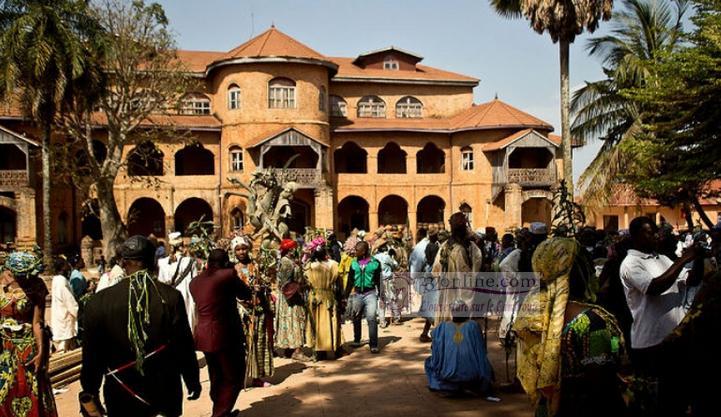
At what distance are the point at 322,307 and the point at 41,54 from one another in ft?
45.4

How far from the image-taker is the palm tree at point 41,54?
56.9 ft

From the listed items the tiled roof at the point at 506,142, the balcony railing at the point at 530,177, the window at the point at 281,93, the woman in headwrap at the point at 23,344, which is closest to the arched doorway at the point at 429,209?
the tiled roof at the point at 506,142

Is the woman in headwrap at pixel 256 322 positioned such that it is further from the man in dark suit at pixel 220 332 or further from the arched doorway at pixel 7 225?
the arched doorway at pixel 7 225

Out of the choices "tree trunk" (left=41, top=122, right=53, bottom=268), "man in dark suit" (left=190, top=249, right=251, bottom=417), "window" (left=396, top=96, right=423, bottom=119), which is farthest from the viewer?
"window" (left=396, top=96, right=423, bottom=119)

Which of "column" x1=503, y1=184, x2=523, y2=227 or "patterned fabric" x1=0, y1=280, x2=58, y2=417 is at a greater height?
"column" x1=503, y1=184, x2=523, y2=227

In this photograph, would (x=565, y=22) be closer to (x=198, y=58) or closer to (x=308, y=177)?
(x=308, y=177)

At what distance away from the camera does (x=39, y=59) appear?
17.4 m

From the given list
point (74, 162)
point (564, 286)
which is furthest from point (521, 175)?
point (564, 286)

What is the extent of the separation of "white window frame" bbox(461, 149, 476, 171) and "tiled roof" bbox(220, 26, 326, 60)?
915 cm

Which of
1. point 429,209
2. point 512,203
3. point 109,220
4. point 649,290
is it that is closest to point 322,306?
point 649,290

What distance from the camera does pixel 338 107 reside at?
33.7 metres

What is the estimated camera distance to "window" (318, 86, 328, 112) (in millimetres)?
30578

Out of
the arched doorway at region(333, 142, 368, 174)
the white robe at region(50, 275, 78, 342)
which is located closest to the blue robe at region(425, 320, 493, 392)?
the white robe at region(50, 275, 78, 342)

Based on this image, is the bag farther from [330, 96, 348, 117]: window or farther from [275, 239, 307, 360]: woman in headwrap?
[330, 96, 348, 117]: window
